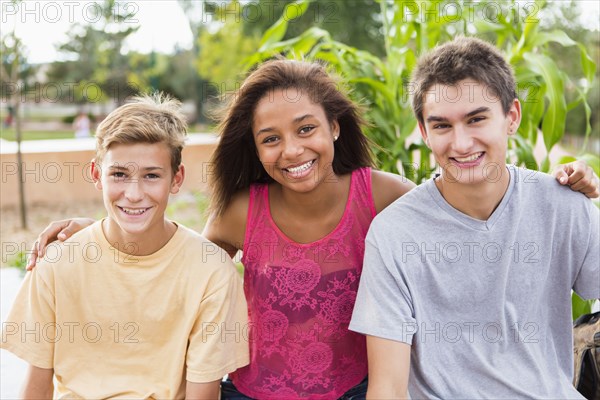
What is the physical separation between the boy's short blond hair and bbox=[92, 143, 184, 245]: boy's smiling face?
2 centimetres

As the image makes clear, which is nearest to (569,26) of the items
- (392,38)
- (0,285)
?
(392,38)

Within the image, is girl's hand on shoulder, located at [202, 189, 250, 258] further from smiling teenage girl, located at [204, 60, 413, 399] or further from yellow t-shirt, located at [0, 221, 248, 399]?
yellow t-shirt, located at [0, 221, 248, 399]

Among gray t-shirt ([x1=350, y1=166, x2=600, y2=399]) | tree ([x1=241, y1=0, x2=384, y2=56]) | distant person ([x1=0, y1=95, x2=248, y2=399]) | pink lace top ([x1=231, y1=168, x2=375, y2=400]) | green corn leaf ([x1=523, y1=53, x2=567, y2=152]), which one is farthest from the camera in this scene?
tree ([x1=241, y1=0, x2=384, y2=56])

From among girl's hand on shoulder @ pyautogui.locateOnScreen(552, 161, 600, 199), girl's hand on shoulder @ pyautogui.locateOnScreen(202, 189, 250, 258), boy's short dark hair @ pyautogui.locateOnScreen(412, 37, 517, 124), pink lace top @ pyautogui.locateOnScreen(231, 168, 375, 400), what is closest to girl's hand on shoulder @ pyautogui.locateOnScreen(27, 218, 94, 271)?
girl's hand on shoulder @ pyautogui.locateOnScreen(202, 189, 250, 258)

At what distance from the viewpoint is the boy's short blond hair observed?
5.61 feet

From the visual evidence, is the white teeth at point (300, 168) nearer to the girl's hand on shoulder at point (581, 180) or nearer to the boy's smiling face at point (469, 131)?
the boy's smiling face at point (469, 131)

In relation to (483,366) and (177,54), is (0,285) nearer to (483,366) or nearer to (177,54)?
(483,366)

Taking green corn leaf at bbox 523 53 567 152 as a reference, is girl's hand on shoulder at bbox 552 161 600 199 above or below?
below

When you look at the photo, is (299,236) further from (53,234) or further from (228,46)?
(228,46)

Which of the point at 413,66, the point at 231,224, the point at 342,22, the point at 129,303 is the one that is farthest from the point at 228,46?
the point at 129,303

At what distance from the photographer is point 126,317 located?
1.72 metres

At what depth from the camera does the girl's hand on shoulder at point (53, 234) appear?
5.67 feet

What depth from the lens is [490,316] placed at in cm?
158

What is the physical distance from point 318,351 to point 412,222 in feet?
1.62
